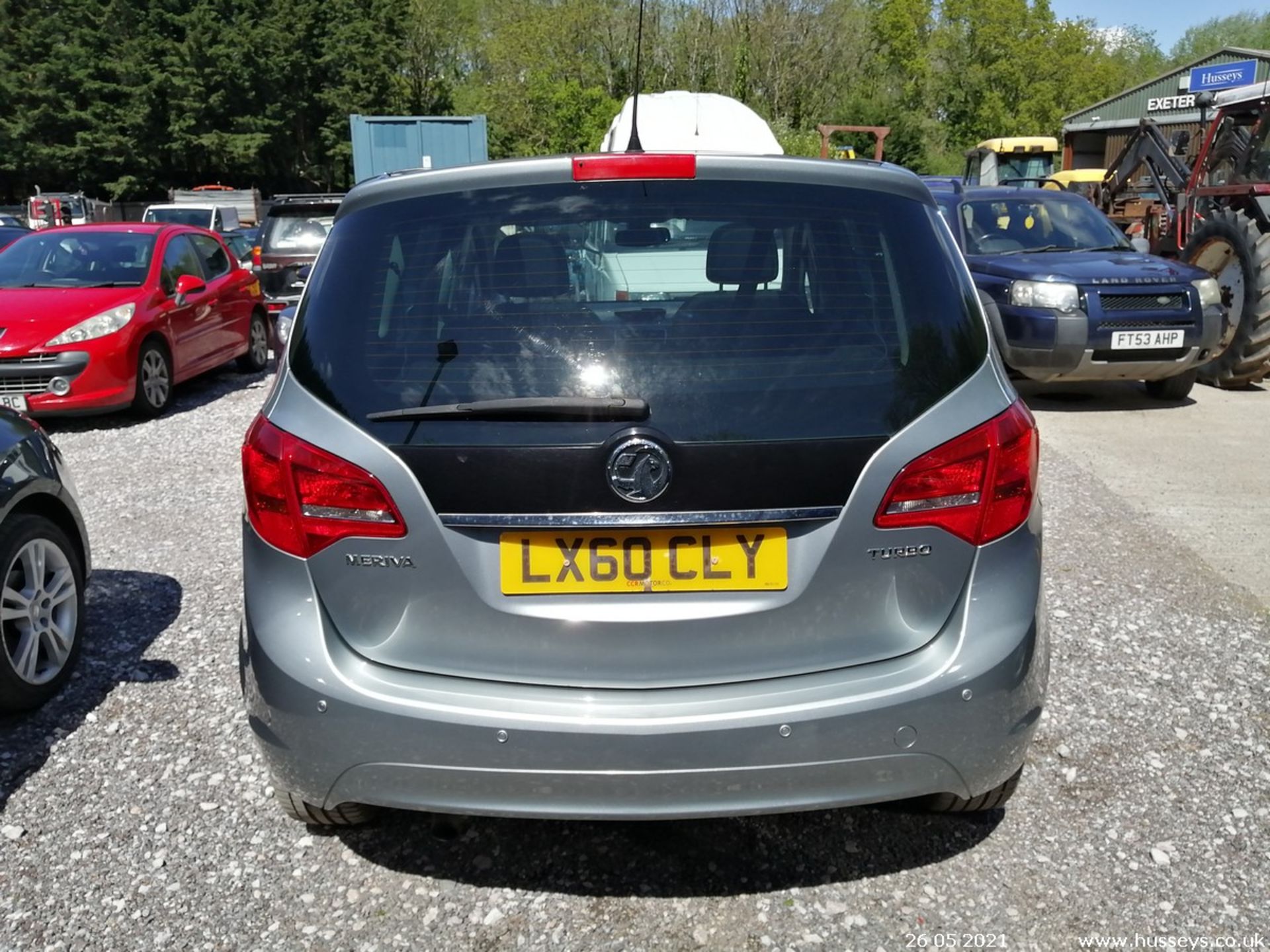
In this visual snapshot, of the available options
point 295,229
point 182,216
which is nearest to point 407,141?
point 182,216

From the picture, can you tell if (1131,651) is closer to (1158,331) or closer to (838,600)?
(838,600)

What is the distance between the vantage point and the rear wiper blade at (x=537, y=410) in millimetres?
2262

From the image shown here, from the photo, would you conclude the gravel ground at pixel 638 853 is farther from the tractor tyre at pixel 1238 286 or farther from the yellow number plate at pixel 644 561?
the tractor tyre at pixel 1238 286

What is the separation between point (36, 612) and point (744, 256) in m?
2.76

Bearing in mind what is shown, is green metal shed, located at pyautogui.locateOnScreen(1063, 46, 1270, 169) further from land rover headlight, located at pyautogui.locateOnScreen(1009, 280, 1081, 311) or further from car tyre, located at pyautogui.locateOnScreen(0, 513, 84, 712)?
car tyre, located at pyautogui.locateOnScreen(0, 513, 84, 712)

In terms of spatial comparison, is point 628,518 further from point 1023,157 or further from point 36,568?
point 1023,157

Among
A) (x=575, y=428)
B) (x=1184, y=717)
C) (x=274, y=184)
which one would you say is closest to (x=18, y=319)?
(x=575, y=428)

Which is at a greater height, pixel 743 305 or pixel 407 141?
pixel 743 305

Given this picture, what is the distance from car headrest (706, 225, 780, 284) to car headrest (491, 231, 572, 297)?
354 mm

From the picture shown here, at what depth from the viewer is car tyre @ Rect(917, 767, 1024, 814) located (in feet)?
8.88

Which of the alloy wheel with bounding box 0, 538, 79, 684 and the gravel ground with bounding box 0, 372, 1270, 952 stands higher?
the alloy wheel with bounding box 0, 538, 79, 684

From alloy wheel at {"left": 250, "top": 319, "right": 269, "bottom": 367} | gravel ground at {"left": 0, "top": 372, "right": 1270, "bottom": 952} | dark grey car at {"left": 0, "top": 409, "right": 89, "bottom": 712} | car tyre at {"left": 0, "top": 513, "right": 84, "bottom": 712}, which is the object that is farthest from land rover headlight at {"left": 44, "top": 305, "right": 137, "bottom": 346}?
gravel ground at {"left": 0, "top": 372, "right": 1270, "bottom": 952}

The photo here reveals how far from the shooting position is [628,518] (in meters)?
2.25

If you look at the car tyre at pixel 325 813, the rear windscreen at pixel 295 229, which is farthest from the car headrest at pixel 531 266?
the rear windscreen at pixel 295 229
